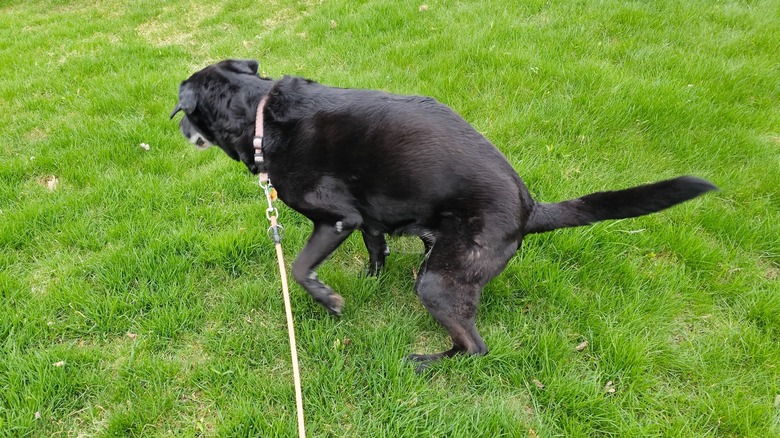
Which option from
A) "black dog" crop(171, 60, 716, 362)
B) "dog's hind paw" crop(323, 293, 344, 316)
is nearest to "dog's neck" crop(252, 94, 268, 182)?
"black dog" crop(171, 60, 716, 362)

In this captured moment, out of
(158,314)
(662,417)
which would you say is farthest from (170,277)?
(662,417)

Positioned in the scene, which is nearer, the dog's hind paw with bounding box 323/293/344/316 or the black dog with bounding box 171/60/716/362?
the black dog with bounding box 171/60/716/362

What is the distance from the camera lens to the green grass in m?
2.33

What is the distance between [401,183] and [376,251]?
0.77 m

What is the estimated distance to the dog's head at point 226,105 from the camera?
106 inches

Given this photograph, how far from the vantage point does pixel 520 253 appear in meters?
3.11

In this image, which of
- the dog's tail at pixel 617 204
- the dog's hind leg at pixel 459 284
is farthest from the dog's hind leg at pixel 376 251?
the dog's tail at pixel 617 204

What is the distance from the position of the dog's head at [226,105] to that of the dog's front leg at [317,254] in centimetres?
57

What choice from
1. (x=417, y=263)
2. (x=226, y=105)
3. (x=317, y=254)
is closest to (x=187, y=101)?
(x=226, y=105)

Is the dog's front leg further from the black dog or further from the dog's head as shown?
the dog's head

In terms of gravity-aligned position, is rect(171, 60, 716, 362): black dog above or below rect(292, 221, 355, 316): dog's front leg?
above

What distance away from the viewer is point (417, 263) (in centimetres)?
323

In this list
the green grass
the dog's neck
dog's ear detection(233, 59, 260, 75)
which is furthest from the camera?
dog's ear detection(233, 59, 260, 75)

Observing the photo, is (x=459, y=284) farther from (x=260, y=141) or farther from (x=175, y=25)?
(x=175, y=25)
